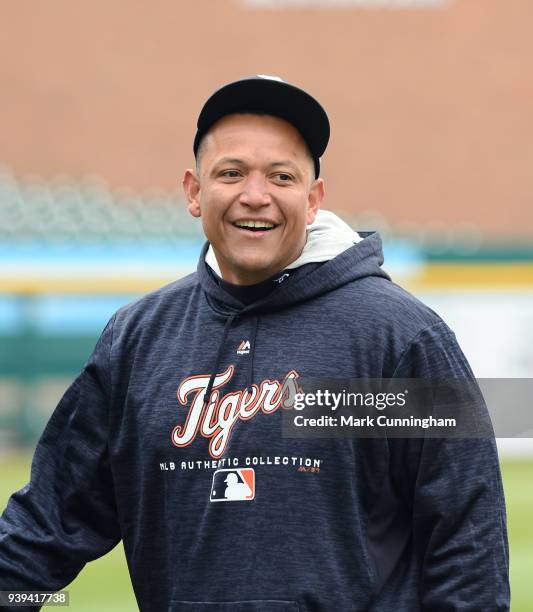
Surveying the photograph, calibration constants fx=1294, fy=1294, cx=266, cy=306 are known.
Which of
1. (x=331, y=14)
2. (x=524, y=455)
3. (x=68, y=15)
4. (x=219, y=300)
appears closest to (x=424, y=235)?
(x=331, y=14)

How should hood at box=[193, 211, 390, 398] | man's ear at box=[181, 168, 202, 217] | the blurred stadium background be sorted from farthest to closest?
the blurred stadium background, man's ear at box=[181, 168, 202, 217], hood at box=[193, 211, 390, 398]

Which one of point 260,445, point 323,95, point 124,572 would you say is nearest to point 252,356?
point 260,445

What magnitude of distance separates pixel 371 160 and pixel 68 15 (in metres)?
7.05

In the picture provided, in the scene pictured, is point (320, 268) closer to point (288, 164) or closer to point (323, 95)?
point (288, 164)

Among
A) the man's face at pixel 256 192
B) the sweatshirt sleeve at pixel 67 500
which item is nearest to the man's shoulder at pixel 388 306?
the man's face at pixel 256 192

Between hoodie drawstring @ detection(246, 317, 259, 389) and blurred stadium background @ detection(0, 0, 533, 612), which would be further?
blurred stadium background @ detection(0, 0, 533, 612)

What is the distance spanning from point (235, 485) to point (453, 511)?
Result: 1.41 ft

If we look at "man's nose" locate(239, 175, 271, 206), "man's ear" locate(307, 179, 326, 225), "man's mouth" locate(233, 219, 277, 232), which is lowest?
"man's mouth" locate(233, 219, 277, 232)

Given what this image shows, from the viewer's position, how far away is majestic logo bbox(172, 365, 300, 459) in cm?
261

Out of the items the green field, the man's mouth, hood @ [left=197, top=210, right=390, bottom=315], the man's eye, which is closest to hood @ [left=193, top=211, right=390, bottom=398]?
hood @ [left=197, top=210, right=390, bottom=315]

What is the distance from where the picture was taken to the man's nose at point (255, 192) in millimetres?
2656

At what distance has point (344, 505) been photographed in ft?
8.31

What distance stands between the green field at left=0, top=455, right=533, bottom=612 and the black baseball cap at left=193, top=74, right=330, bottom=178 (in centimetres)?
401

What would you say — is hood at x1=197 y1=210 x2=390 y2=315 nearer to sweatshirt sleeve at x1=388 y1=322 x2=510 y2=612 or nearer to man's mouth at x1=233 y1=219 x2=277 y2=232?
man's mouth at x1=233 y1=219 x2=277 y2=232
